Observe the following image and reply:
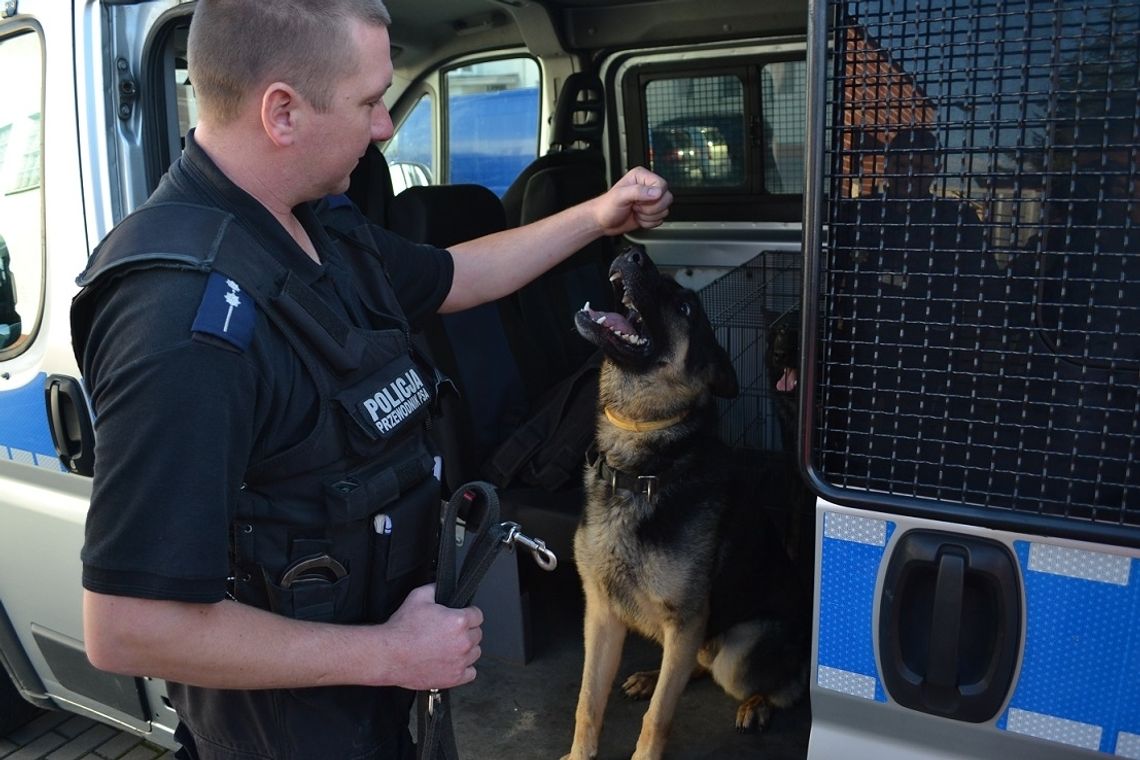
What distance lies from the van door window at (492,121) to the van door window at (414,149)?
0.12 meters

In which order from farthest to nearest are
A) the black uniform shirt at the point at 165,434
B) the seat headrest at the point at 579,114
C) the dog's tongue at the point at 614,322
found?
the seat headrest at the point at 579,114 → the dog's tongue at the point at 614,322 → the black uniform shirt at the point at 165,434

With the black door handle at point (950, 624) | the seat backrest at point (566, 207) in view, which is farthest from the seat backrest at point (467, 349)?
the black door handle at point (950, 624)

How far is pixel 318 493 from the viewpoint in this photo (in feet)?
4.27

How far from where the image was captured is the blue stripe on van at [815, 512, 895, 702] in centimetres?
129

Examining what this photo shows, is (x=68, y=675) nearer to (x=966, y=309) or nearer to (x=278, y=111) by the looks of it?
(x=278, y=111)

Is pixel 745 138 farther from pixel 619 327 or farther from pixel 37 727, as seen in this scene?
pixel 37 727

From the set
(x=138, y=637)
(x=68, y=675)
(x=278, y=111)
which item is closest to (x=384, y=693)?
(x=138, y=637)

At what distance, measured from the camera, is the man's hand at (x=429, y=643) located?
1.29 metres

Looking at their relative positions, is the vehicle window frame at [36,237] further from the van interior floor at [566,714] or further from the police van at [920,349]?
the van interior floor at [566,714]

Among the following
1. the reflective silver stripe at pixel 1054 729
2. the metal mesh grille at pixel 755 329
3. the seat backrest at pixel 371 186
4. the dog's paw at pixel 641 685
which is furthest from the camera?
the metal mesh grille at pixel 755 329

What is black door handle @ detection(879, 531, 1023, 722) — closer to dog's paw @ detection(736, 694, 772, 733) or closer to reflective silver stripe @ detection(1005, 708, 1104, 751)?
reflective silver stripe @ detection(1005, 708, 1104, 751)

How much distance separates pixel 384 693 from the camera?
152 cm

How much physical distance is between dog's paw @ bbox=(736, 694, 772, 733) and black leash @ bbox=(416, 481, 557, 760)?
4.56ft

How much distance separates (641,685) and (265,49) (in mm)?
2224
